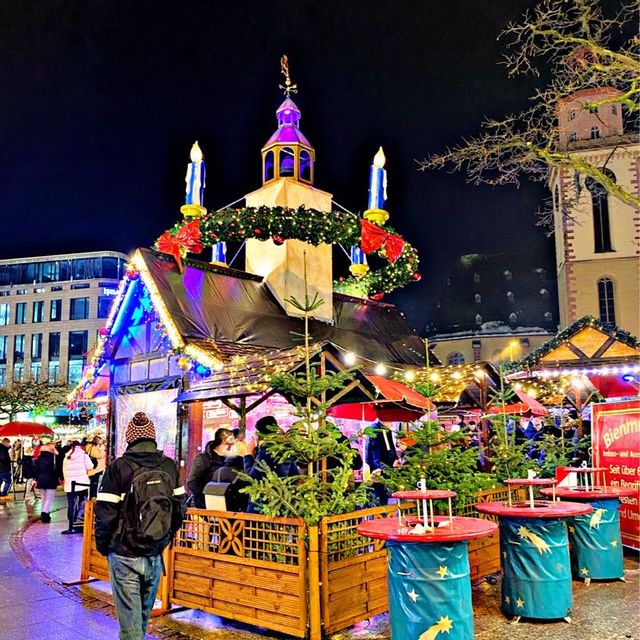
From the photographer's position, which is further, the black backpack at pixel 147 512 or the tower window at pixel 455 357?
the tower window at pixel 455 357

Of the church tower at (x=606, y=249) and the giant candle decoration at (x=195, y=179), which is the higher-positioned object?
the church tower at (x=606, y=249)

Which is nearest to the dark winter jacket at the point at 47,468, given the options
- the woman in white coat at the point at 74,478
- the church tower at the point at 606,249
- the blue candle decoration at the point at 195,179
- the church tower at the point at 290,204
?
the woman in white coat at the point at 74,478

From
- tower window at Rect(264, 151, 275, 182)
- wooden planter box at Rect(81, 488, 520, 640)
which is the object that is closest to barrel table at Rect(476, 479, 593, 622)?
wooden planter box at Rect(81, 488, 520, 640)

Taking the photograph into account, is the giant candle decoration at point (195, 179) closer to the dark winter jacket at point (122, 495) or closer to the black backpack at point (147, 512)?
the dark winter jacket at point (122, 495)

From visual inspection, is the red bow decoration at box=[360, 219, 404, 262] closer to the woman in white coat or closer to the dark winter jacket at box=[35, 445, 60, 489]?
the woman in white coat

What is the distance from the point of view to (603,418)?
432 inches

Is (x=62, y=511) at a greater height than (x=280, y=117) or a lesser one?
lesser

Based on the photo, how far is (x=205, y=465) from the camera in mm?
8570

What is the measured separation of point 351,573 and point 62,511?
13.4 metres

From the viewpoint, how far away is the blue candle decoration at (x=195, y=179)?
16.8 m

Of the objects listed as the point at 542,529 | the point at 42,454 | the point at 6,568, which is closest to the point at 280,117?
the point at 42,454

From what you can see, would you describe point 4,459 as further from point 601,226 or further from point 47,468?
point 601,226

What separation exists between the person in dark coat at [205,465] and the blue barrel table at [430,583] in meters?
3.55

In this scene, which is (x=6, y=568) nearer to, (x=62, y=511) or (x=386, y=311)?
(x=62, y=511)
